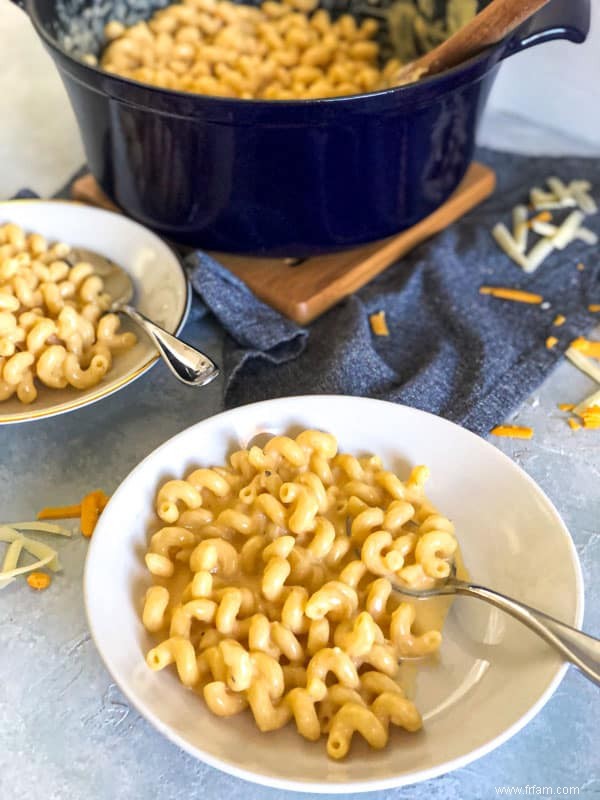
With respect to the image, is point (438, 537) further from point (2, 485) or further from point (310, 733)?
point (2, 485)

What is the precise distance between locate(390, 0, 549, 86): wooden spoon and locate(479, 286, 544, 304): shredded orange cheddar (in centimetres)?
24

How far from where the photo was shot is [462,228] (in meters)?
1.03

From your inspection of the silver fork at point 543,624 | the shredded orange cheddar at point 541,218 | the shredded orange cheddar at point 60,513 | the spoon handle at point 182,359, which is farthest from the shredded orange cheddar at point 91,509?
the shredded orange cheddar at point 541,218

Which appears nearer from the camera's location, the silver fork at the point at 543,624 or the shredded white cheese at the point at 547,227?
the silver fork at the point at 543,624

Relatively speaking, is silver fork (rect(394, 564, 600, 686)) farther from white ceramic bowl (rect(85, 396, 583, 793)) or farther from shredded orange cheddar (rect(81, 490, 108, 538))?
shredded orange cheddar (rect(81, 490, 108, 538))

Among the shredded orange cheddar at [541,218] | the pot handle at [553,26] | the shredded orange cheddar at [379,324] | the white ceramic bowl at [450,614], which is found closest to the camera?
the white ceramic bowl at [450,614]

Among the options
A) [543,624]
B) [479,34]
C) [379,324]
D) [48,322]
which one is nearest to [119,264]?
[48,322]

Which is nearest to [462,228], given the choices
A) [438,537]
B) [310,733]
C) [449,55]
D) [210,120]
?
[449,55]

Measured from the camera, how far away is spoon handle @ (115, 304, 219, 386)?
74 cm

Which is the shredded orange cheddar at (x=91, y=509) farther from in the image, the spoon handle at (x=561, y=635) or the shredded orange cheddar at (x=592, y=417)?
the shredded orange cheddar at (x=592, y=417)

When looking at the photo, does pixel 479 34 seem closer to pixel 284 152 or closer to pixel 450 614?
pixel 284 152

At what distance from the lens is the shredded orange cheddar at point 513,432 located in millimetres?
810

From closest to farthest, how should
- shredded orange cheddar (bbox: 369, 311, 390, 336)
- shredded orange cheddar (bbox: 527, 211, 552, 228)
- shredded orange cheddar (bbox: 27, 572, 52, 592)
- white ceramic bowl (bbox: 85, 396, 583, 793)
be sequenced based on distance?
white ceramic bowl (bbox: 85, 396, 583, 793) < shredded orange cheddar (bbox: 27, 572, 52, 592) < shredded orange cheddar (bbox: 369, 311, 390, 336) < shredded orange cheddar (bbox: 527, 211, 552, 228)

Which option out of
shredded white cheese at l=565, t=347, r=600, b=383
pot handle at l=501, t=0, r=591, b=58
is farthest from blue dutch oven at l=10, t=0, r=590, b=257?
shredded white cheese at l=565, t=347, r=600, b=383
